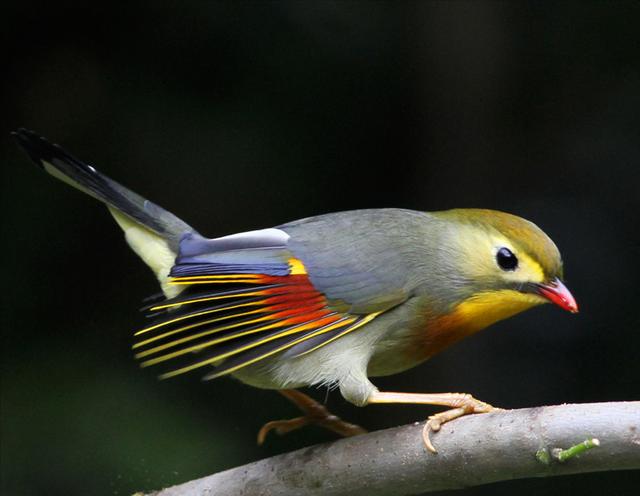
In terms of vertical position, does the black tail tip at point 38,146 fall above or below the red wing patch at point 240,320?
above

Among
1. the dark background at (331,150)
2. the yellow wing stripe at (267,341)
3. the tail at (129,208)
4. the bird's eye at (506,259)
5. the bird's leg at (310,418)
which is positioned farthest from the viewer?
the dark background at (331,150)

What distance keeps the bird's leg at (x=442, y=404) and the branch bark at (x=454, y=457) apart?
3 centimetres

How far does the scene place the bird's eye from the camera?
3.63 metres

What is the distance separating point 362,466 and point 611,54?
382 centimetres

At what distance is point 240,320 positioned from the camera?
138 inches

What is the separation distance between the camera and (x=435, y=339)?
3.63 meters

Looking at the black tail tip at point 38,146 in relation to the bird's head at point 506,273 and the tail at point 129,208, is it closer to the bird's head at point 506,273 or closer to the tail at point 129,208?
the tail at point 129,208

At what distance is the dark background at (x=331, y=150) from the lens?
18.7 ft

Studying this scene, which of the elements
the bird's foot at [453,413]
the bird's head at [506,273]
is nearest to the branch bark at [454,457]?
the bird's foot at [453,413]

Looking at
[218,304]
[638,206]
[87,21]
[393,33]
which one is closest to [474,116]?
[393,33]

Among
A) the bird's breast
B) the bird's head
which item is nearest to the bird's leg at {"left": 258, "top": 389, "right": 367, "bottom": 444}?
the bird's breast

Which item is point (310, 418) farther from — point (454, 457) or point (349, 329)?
point (454, 457)

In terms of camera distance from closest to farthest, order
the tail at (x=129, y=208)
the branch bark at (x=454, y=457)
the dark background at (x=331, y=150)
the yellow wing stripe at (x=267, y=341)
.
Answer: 1. the branch bark at (x=454, y=457)
2. the yellow wing stripe at (x=267, y=341)
3. the tail at (x=129, y=208)
4. the dark background at (x=331, y=150)

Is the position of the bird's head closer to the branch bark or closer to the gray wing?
the gray wing
